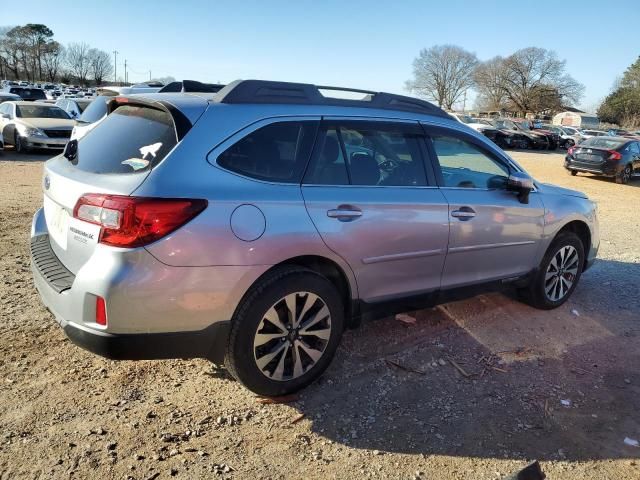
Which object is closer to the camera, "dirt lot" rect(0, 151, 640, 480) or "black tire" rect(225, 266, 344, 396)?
"dirt lot" rect(0, 151, 640, 480)

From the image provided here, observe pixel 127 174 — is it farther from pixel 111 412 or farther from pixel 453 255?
pixel 453 255

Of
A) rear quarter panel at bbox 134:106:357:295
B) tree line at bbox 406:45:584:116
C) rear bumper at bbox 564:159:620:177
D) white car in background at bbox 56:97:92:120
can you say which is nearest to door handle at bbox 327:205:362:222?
rear quarter panel at bbox 134:106:357:295

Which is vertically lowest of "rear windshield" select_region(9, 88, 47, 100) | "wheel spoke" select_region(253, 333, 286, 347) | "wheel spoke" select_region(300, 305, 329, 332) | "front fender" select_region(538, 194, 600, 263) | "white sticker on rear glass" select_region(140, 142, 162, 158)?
"rear windshield" select_region(9, 88, 47, 100)

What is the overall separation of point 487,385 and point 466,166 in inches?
71.0

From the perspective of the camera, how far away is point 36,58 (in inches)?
3839

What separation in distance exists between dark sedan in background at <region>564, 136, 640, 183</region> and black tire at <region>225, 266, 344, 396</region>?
18075 mm

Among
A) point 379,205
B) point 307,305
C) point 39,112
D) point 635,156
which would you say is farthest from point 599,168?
point 39,112

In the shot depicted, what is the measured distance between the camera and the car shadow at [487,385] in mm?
2984

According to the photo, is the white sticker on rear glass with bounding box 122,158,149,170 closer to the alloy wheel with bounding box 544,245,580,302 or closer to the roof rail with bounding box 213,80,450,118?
the roof rail with bounding box 213,80,450,118

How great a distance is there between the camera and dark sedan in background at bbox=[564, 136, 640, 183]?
18.1 metres

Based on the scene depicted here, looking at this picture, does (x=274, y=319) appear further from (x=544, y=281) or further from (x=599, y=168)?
(x=599, y=168)

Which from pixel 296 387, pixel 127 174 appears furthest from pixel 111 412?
pixel 127 174

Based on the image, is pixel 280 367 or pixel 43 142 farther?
pixel 43 142

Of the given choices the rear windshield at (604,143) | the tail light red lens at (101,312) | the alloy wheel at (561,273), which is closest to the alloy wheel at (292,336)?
the tail light red lens at (101,312)
